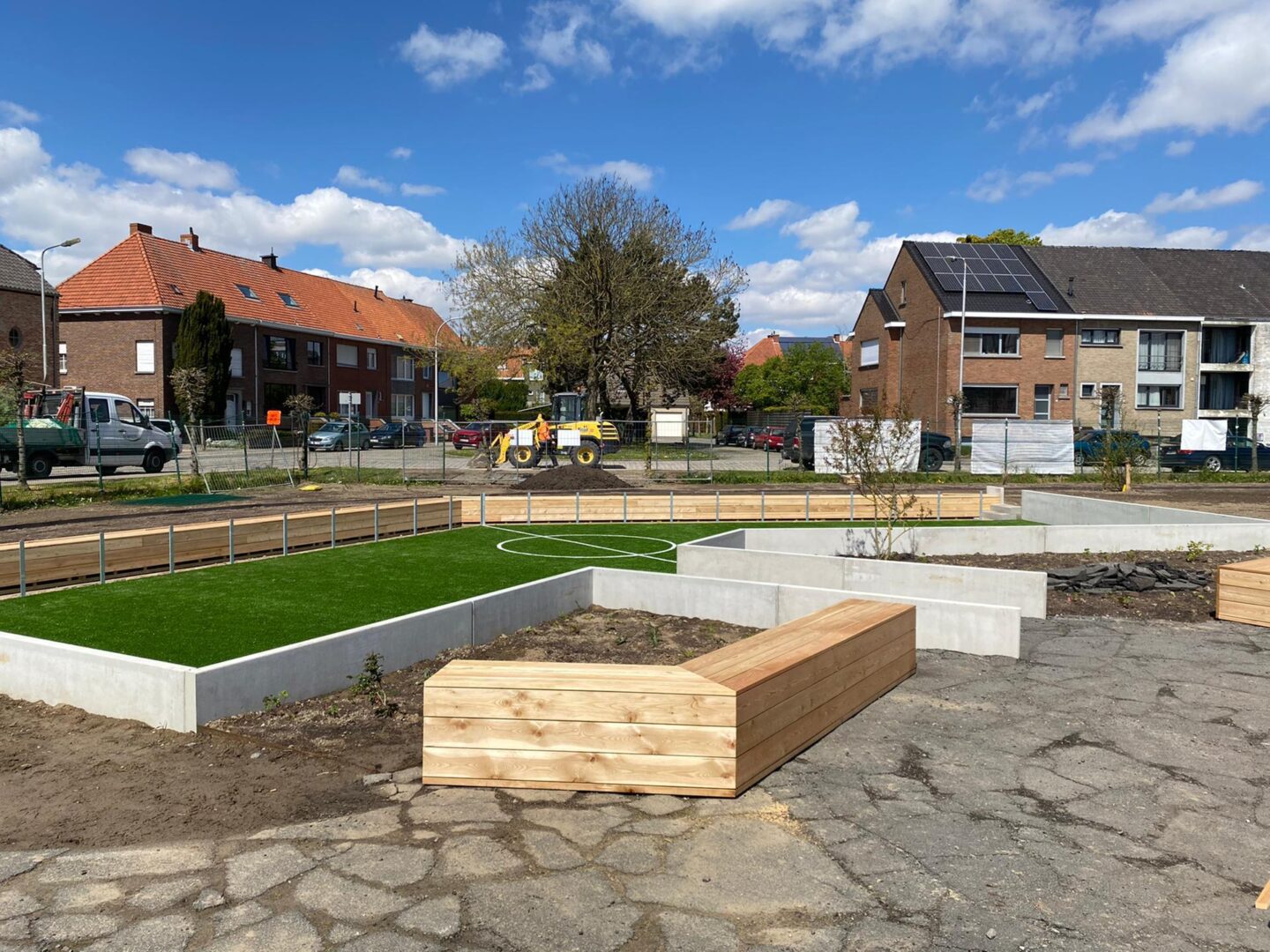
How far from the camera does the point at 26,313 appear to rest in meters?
40.4

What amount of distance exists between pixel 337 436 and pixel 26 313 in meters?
14.5

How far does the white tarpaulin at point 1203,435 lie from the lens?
35094 mm

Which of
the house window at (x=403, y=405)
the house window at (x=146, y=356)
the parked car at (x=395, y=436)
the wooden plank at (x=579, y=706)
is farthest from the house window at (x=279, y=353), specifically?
the wooden plank at (x=579, y=706)

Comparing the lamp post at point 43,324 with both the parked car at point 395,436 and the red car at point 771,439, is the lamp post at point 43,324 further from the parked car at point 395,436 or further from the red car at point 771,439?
the red car at point 771,439

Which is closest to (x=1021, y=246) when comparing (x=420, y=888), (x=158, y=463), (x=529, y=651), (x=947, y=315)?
(x=947, y=315)

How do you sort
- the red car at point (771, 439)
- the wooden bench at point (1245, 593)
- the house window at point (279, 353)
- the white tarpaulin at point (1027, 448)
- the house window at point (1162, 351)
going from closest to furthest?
the wooden bench at point (1245, 593), the white tarpaulin at point (1027, 448), the red car at point (771, 439), the house window at point (1162, 351), the house window at point (279, 353)

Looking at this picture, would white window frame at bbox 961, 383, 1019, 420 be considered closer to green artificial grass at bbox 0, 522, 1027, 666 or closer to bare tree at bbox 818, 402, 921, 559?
bare tree at bbox 818, 402, 921, 559

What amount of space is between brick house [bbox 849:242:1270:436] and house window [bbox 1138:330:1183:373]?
0.21ft

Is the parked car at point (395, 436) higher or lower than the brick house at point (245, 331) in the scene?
lower

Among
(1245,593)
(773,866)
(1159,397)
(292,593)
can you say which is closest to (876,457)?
(1245,593)

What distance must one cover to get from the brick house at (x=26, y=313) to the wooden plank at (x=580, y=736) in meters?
41.0

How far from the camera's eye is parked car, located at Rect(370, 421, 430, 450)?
44500mm

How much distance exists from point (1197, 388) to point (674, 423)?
3018 centimetres

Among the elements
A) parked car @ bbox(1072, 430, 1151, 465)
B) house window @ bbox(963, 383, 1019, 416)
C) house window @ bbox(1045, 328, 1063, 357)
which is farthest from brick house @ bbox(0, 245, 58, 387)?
house window @ bbox(1045, 328, 1063, 357)
